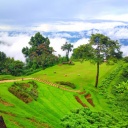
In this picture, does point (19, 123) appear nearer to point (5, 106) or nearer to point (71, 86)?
point (5, 106)

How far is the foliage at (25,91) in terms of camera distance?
37969mm

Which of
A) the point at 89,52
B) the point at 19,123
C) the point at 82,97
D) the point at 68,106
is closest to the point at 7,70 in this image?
the point at 89,52

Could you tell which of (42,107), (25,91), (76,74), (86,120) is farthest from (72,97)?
(76,74)

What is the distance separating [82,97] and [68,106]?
9001mm

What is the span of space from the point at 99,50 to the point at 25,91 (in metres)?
23.0

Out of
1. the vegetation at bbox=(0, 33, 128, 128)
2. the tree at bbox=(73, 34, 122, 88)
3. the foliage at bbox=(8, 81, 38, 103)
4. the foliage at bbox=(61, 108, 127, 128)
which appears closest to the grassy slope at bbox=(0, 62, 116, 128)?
the vegetation at bbox=(0, 33, 128, 128)

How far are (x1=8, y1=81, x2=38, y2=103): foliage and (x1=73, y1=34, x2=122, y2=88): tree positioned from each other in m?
15.8

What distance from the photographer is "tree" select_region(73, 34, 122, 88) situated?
56.7m

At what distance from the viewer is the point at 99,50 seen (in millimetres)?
57469

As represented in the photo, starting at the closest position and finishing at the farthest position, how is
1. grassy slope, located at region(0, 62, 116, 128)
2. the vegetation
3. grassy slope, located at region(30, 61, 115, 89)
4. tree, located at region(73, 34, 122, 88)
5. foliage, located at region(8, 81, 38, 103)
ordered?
1. grassy slope, located at region(0, 62, 116, 128)
2. the vegetation
3. foliage, located at region(8, 81, 38, 103)
4. tree, located at region(73, 34, 122, 88)
5. grassy slope, located at region(30, 61, 115, 89)

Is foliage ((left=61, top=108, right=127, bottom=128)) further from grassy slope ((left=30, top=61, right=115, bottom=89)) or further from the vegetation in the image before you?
grassy slope ((left=30, top=61, right=115, bottom=89))

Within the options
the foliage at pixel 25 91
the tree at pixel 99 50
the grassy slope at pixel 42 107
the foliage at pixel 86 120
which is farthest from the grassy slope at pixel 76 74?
the foliage at pixel 86 120

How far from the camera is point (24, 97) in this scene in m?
37.9

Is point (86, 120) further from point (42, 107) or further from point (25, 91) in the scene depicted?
point (25, 91)
